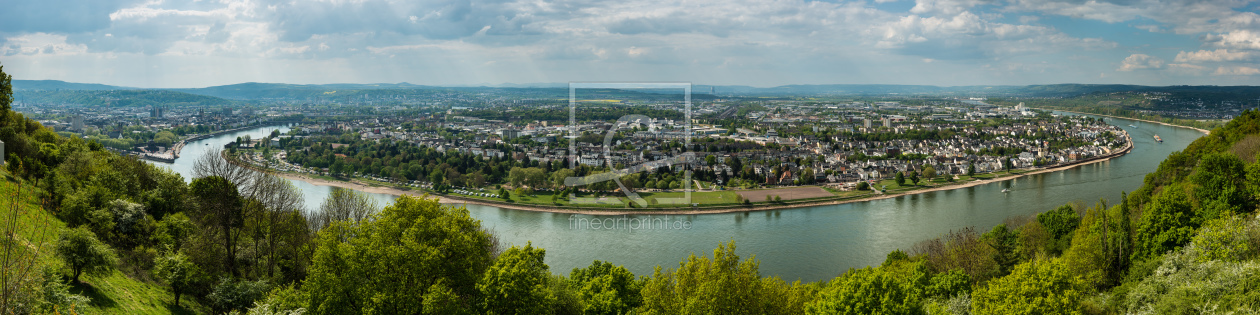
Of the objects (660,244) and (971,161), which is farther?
(971,161)

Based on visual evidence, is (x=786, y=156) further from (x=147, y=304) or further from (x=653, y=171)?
(x=147, y=304)

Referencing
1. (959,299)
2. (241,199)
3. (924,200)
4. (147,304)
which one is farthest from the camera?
(924,200)

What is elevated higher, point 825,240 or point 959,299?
point 959,299

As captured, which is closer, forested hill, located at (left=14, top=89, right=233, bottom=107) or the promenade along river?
the promenade along river

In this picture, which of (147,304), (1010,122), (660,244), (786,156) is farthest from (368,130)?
(1010,122)

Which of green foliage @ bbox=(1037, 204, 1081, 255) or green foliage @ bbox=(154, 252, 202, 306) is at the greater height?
green foliage @ bbox=(154, 252, 202, 306)

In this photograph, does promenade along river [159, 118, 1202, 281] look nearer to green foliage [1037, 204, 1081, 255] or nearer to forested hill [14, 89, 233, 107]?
green foliage [1037, 204, 1081, 255]

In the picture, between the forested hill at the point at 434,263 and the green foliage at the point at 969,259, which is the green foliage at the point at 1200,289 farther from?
the green foliage at the point at 969,259

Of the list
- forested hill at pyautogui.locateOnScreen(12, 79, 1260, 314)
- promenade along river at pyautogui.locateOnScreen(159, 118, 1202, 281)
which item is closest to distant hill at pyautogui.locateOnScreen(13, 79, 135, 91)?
promenade along river at pyautogui.locateOnScreen(159, 118, 1202, 281)
